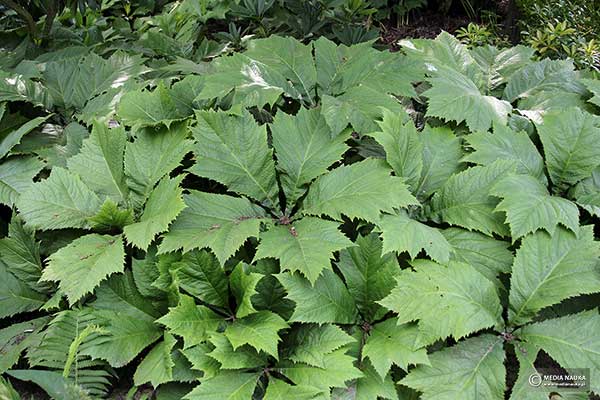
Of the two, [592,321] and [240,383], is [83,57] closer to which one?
[240,383]

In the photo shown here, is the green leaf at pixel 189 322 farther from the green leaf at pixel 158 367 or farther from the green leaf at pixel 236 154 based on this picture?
the green leaf at pixel 236 154

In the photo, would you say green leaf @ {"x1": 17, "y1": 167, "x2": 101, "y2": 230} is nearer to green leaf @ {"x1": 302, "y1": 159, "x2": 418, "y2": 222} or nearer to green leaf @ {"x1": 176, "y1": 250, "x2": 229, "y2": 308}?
green leaf @ {"x1": 176, "y1": 250, "x2": 229, "y2": 308}

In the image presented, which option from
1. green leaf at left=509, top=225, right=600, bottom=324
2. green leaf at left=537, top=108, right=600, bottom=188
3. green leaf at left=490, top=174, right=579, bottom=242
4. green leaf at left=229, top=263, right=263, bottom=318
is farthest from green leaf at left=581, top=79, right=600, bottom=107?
green leaf at left=229, top=263, right=263, bottom=318

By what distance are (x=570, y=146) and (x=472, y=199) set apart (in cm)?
46

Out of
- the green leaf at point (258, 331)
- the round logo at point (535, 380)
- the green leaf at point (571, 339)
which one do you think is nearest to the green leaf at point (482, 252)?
the green leaf at point (571, 339)

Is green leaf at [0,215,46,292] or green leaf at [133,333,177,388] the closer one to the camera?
green leaf at [133,333,177,388]

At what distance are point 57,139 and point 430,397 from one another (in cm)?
188

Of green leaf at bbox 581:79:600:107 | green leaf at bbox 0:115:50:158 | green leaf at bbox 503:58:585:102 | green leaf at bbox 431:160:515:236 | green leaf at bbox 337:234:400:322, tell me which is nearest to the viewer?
green leaf at bbox 337:234:400:322

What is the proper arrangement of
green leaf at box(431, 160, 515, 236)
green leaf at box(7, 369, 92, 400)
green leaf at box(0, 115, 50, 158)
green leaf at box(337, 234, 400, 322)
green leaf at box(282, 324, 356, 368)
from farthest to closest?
1. green leaf at box(0, 115, 50, 158)
2. green leaf at box(431, 160, 515, 236)
3. green leaf at box(337, 234, 400, 322)
4. green leaf at box(282, 324, 356, 368)
5. green leaf at box(7, 369, 92, 400)

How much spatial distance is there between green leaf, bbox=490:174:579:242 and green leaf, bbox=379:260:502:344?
0.22 m

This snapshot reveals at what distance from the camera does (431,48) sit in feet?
8.41

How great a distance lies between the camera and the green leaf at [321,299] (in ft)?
5.66

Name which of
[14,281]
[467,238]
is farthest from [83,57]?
[467,238]

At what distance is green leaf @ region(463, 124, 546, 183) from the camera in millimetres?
2045
